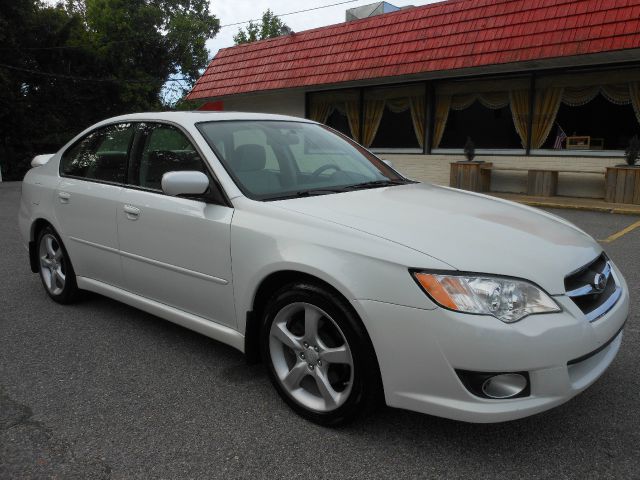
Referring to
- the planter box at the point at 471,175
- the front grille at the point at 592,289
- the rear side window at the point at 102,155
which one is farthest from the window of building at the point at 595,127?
the rear side window at the point at 102,155

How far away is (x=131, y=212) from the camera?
136 inches

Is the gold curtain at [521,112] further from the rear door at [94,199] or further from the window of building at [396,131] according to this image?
the rear door at [94,199]

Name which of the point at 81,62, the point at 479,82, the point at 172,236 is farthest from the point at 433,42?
the point at 81,62

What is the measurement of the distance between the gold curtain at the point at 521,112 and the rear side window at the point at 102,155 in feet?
34.4

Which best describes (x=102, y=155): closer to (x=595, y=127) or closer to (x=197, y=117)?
(x=197, y=117)

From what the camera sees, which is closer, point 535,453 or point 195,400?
point 535,453

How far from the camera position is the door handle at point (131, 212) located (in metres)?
3.43

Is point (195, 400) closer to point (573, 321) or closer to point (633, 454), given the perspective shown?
point (573, 321)

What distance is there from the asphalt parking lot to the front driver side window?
A: 1.13 m

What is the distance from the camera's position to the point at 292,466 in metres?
2.29

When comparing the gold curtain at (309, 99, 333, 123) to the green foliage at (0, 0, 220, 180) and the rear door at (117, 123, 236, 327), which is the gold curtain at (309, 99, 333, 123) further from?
the green foliage at (0, 0, 220, 180)

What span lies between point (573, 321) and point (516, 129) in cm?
1134

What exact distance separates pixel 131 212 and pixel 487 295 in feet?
7.66

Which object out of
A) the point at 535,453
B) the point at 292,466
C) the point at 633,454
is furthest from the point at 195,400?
the point at 633,454
